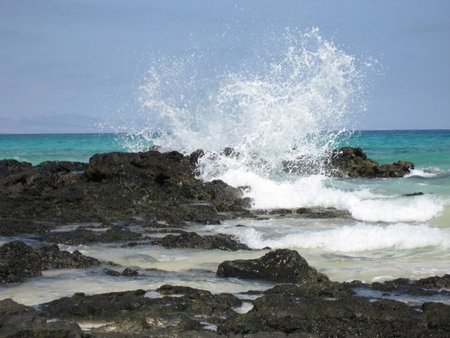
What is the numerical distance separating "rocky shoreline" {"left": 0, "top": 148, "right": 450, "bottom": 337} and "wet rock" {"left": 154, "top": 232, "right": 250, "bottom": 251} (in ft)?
0.06

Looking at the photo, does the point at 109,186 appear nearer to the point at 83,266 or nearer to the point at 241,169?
the point at 241,169

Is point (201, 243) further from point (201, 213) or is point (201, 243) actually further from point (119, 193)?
point (119, 193)

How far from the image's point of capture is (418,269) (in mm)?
9812

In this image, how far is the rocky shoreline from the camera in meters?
6.22

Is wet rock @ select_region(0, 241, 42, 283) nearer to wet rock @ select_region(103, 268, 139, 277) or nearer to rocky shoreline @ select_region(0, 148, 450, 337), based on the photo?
rocky shoreline @ select_region(0, 148, 450, 337)

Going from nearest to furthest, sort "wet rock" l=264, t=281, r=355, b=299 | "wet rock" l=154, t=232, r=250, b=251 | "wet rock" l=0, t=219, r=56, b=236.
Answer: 1. "wet rock" l=264, t=281, r=355, b=299
2. "wet rock" l=154, t=232, r=250, b=251
3. "wet rock" l=0, t=219, r=56, b=236

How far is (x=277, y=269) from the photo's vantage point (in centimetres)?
877

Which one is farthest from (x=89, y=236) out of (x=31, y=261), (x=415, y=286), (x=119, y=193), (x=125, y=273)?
(x=415, y=286)

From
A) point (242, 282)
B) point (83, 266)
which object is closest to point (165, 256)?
point (83, 266)

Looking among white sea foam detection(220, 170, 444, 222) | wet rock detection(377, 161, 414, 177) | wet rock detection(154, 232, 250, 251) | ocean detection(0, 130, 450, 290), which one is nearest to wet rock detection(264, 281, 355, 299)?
ocean detection(0, 130, 450, 290)

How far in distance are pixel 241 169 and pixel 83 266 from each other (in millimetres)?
12993

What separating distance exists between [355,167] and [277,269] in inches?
779

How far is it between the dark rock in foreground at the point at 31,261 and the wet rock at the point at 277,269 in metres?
1.99

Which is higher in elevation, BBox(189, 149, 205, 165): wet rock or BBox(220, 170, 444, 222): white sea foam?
BBox(189, 149, 205, 165): wet rock
